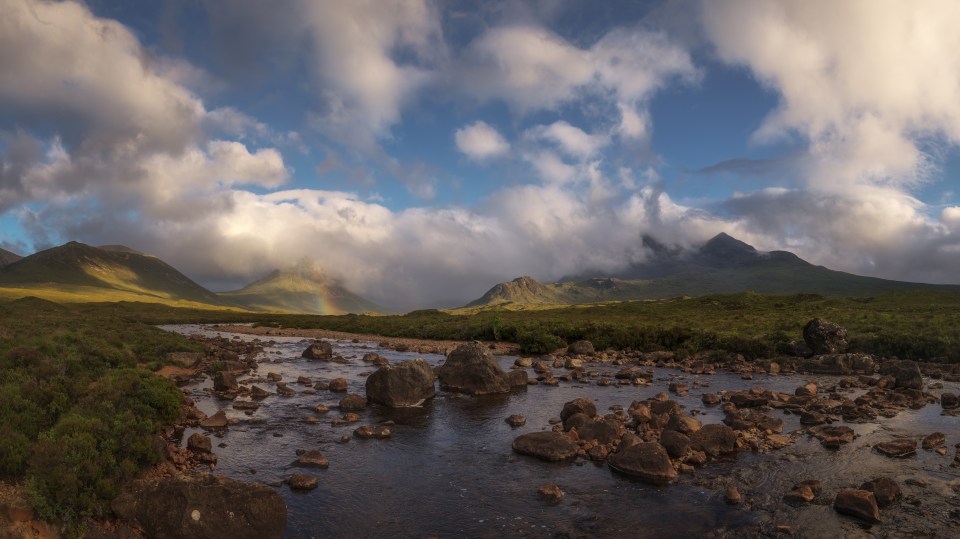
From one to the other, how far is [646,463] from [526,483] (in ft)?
16.4

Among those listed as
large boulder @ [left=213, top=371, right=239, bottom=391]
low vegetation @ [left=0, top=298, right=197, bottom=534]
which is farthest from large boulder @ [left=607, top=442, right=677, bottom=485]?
large boulder @ [left=213, top=371, right=239, bottom=391]

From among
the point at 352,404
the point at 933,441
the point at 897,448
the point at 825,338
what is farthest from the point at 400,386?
the point at 825,338

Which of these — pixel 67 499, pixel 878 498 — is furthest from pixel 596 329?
pixel 67 499

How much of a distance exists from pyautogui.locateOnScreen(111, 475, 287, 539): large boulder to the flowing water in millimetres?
1051

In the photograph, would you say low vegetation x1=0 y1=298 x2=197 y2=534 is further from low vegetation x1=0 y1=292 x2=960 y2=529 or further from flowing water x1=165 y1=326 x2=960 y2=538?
flowing water x1=165 y1=326 x2=960 y2=538

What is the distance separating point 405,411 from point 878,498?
22626mm

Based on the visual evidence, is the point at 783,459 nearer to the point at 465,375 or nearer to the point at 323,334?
the point at 465,375

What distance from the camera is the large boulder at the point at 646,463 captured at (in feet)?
63.9

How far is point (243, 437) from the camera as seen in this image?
23797 millimetres

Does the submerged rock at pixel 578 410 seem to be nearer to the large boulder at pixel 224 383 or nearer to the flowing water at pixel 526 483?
the flowing water at pixel 526 483

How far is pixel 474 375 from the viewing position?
3688 cm

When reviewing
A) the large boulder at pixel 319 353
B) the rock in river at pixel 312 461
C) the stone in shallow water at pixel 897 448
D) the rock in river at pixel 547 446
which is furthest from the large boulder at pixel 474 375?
the large boulder at pixel 319 353

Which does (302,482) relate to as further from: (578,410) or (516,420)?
(578,410)

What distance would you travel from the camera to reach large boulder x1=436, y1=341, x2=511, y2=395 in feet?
120
